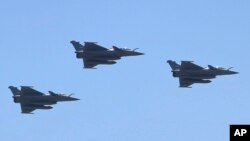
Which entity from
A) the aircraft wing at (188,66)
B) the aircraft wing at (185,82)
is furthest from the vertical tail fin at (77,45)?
the aircraft wing at (185,82)

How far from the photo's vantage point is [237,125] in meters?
63.1

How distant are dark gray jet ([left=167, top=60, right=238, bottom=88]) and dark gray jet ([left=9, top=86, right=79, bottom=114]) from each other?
80.3ft

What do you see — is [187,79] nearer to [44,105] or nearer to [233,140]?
[44,105]

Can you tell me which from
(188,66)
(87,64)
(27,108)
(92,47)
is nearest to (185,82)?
(188,66)

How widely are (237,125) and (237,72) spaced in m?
68.0

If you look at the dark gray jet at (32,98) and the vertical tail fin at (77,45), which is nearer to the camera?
the dark gray jet at (32,98)

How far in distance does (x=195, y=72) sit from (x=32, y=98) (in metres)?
36.8

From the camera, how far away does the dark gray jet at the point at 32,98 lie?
138 meters

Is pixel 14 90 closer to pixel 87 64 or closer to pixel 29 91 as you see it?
pixel 29 91

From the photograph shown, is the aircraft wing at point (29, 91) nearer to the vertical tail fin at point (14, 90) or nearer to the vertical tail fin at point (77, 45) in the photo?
the vertical tail fin at point (14, 90)

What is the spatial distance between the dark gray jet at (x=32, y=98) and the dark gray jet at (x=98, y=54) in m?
9.00

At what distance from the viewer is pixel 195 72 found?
440ft

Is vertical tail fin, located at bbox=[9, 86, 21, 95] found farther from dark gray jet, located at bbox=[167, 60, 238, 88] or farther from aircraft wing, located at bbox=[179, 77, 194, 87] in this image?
aircraft wing, located at bbox=[179, 77, 194, 87]

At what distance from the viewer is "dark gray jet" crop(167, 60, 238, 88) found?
132 meters
